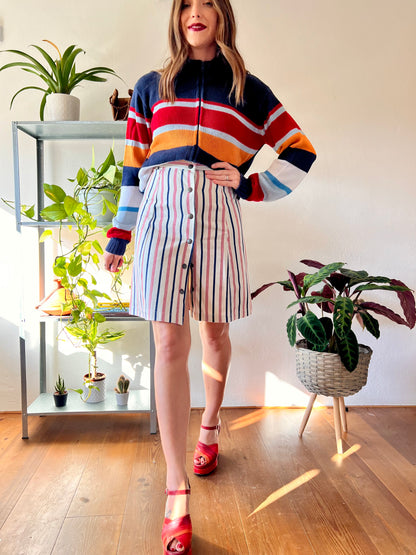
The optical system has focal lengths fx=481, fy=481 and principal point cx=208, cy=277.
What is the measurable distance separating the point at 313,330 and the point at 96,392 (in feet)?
3.12

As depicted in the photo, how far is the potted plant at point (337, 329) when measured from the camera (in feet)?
5.33

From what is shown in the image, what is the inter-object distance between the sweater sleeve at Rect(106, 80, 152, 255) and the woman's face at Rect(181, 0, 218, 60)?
8.0 inches

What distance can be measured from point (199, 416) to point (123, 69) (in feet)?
5.10

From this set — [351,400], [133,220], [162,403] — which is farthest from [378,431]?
[133,220]

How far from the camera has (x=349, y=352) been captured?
1.64m

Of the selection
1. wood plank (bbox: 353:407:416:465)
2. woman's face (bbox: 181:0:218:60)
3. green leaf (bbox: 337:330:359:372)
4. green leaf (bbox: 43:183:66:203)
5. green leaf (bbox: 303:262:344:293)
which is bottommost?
wood plank (bbox: 353:407:416:465)

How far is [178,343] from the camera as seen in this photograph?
4.11 feet

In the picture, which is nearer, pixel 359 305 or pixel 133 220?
pixel 133 220

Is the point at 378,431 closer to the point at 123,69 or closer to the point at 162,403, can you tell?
the point at 162,403

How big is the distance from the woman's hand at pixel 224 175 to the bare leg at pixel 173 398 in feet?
1.37

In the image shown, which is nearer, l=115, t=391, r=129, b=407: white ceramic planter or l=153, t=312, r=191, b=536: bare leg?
l=153, t=312, r=191, b=536: bare leg

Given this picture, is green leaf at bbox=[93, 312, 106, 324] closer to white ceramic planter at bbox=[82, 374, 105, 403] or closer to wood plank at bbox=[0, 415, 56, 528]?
white ceramic planter at bbox=[82, 374, 105, 403]

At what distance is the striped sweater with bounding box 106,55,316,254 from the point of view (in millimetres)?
1311

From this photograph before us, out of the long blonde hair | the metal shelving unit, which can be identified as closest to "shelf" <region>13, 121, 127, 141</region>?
the metal shelving unit
